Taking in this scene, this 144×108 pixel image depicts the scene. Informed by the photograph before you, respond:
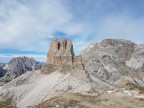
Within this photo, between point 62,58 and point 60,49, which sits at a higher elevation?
point 60,49

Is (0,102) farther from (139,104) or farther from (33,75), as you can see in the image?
(139,104)

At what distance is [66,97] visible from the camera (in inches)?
3935

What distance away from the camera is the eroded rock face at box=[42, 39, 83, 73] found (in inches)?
6565

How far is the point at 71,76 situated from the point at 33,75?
3346 centimetres

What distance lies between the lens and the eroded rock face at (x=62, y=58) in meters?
167

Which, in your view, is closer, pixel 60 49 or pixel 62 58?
pixel 62 58

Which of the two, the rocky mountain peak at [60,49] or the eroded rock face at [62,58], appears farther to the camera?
the rocky mountain peak at [60,49]

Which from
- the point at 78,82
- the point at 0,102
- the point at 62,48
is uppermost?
the point at 62,48

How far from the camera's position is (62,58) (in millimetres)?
179875

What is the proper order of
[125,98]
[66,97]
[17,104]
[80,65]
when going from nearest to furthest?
[125,98] → [66,97] → [17,104] → [80,65]

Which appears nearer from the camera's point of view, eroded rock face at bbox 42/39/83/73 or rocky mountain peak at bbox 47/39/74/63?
eroded rock face at bbox 42/39/83/73

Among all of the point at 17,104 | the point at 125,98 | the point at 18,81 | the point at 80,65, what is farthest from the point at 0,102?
the point at 125,98

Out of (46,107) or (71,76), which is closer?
(46,107)

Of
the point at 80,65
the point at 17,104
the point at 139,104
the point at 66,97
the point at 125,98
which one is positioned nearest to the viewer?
the point at 139,104
